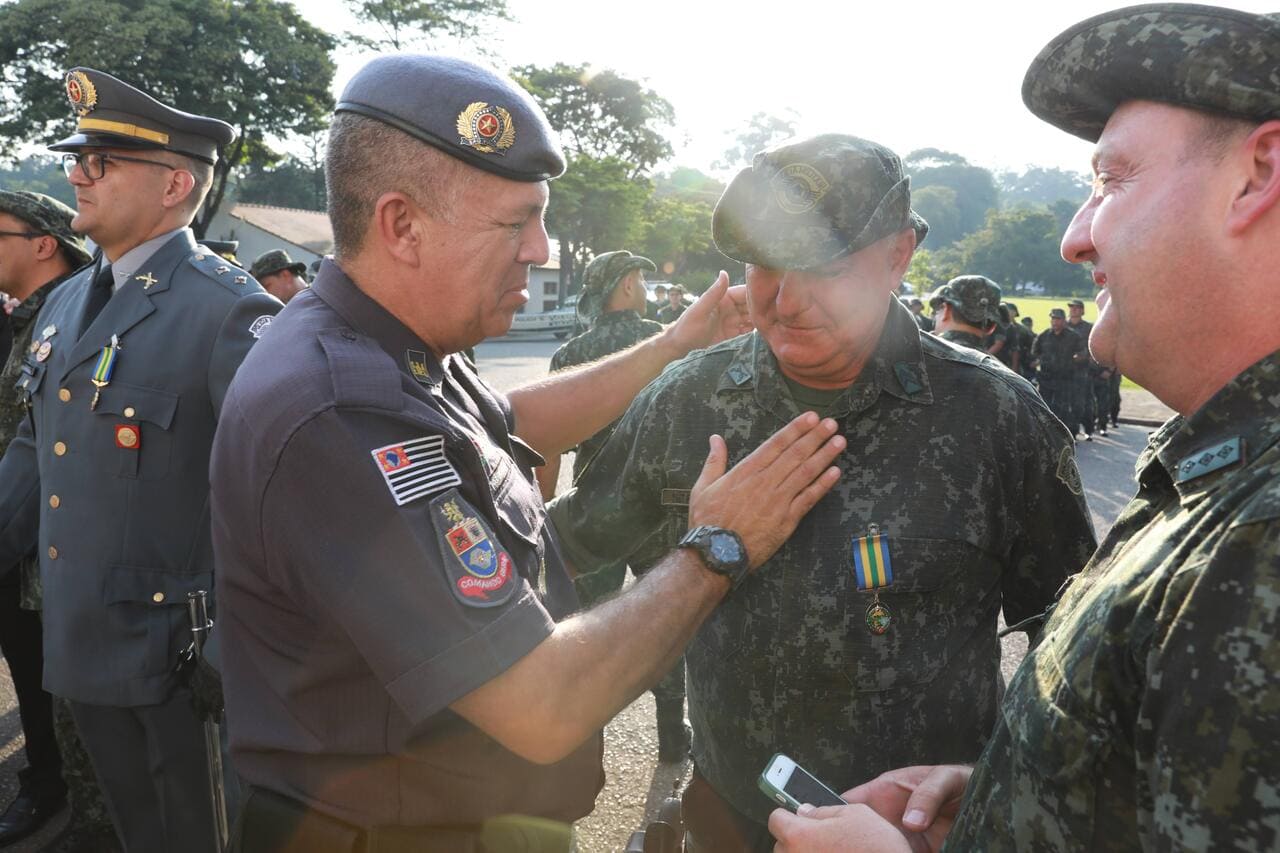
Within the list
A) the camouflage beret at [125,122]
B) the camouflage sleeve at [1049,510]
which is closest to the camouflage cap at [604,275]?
the camouflage beret at [125,122]

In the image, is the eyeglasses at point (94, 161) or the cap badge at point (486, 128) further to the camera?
the eyeglasses at point (94, 161)

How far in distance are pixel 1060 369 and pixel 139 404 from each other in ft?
46.4

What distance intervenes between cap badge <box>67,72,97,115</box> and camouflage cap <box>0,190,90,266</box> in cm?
97

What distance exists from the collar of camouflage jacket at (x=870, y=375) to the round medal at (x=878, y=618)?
1.55 feet

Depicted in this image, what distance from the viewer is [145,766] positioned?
108 inches

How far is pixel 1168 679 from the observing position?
2.83 feet

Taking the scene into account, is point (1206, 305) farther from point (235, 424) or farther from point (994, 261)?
point (994, 261)

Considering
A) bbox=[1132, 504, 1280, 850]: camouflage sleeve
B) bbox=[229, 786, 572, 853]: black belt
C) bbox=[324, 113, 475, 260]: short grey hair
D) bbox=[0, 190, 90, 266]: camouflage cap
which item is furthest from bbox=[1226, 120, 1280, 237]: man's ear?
bbox=[0, 190, 90, 266]: camouflage cap

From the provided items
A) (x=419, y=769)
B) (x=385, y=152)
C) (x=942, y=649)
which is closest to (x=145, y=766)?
(x=419, y=769)

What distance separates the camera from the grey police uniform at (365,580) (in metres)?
1.43

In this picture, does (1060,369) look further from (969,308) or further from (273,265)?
(273,265)

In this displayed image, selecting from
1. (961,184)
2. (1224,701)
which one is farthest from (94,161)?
(961,184)

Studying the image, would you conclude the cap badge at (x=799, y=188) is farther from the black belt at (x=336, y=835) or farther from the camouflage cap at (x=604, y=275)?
the camouflage cap at (x=604, y=275)

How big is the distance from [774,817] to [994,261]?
87.6m
